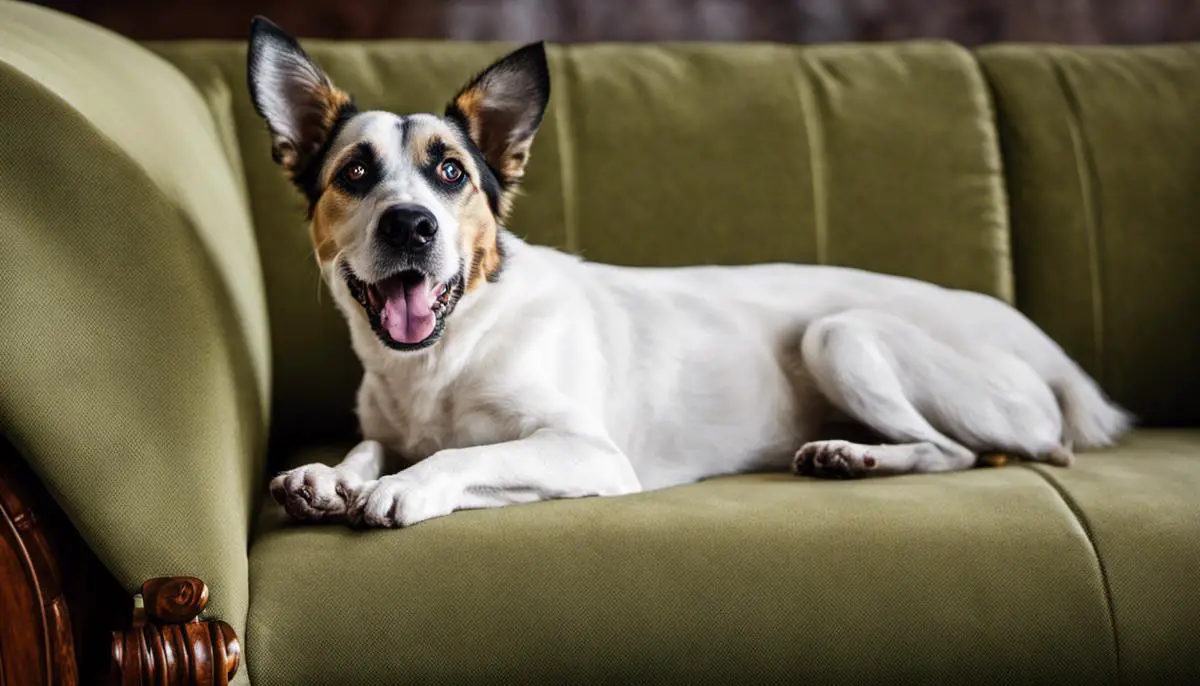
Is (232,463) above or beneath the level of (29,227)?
beneath

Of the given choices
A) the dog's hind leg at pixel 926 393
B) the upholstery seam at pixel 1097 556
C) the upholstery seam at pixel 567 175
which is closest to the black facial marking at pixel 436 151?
the upholstery seam at pixel 567 175

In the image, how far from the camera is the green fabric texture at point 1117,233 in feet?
8.24

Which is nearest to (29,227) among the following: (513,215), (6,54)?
(6,54)

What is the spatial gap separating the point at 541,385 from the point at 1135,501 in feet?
3.10

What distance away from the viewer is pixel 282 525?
5.43ft

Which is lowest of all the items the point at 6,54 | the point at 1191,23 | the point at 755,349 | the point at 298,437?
the point at 298,437

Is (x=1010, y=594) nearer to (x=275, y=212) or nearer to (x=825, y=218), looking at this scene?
(x=825, y=218)

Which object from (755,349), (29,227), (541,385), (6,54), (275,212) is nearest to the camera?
(29,227)

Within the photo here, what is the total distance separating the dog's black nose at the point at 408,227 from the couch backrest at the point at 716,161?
0.69 m

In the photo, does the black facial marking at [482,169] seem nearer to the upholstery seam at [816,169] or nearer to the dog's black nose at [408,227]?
the dog's black nose at [408,227]

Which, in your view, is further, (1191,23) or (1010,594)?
(1191,23)

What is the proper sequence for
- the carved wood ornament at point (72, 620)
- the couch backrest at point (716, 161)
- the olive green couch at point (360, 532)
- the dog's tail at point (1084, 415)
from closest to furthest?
the carved wood ornament at point (72, 620), the olive green couch at point (360, 532), the dog's tail at point (1084, 415), the couch backrest at point (716, 161)

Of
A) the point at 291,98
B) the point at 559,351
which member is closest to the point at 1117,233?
the point at 559,351

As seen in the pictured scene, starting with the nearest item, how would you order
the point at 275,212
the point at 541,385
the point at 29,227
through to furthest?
the point at 29,227 < the point at 541,385 < the point at 275,212
